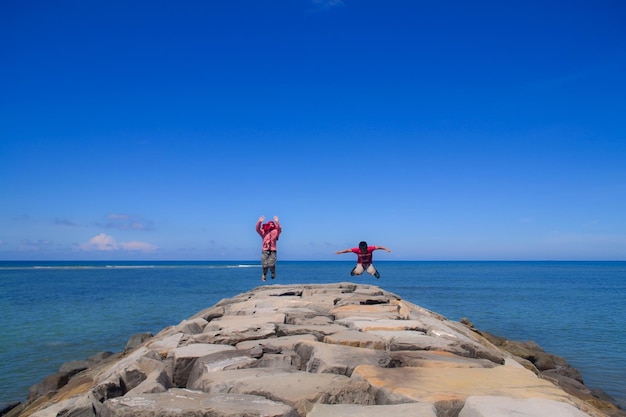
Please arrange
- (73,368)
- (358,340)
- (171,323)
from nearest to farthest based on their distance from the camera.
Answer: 1. (358,340)
2. (73,368)
3. (171,323)

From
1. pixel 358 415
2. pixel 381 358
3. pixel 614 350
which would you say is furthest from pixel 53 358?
pixel 614 350

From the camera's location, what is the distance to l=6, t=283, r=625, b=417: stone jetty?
9.31 feet

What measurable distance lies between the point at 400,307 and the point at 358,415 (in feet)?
16.2

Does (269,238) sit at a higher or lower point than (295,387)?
higher

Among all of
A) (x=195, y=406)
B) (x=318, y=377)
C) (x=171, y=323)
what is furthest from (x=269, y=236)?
(x=171, y=323)

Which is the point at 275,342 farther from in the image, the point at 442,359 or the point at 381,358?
the point at 442,359

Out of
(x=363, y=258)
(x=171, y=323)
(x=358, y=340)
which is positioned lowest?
(x=171, y=323)

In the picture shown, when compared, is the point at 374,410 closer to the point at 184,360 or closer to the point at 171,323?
the point at 184,360

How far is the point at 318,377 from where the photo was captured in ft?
11.3

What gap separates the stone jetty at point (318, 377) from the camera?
284 cm

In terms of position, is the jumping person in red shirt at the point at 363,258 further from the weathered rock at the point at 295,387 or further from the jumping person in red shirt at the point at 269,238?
the weathered rock at the point at 295,387

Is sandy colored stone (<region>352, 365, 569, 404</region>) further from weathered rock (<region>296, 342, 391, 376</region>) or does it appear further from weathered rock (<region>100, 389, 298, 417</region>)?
weathered rock (<region>100, 389, 298, 417</region>)

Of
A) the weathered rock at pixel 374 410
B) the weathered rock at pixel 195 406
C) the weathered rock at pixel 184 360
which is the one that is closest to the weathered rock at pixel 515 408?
the weathered rock at pixel 374 410

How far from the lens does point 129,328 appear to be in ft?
50.6
